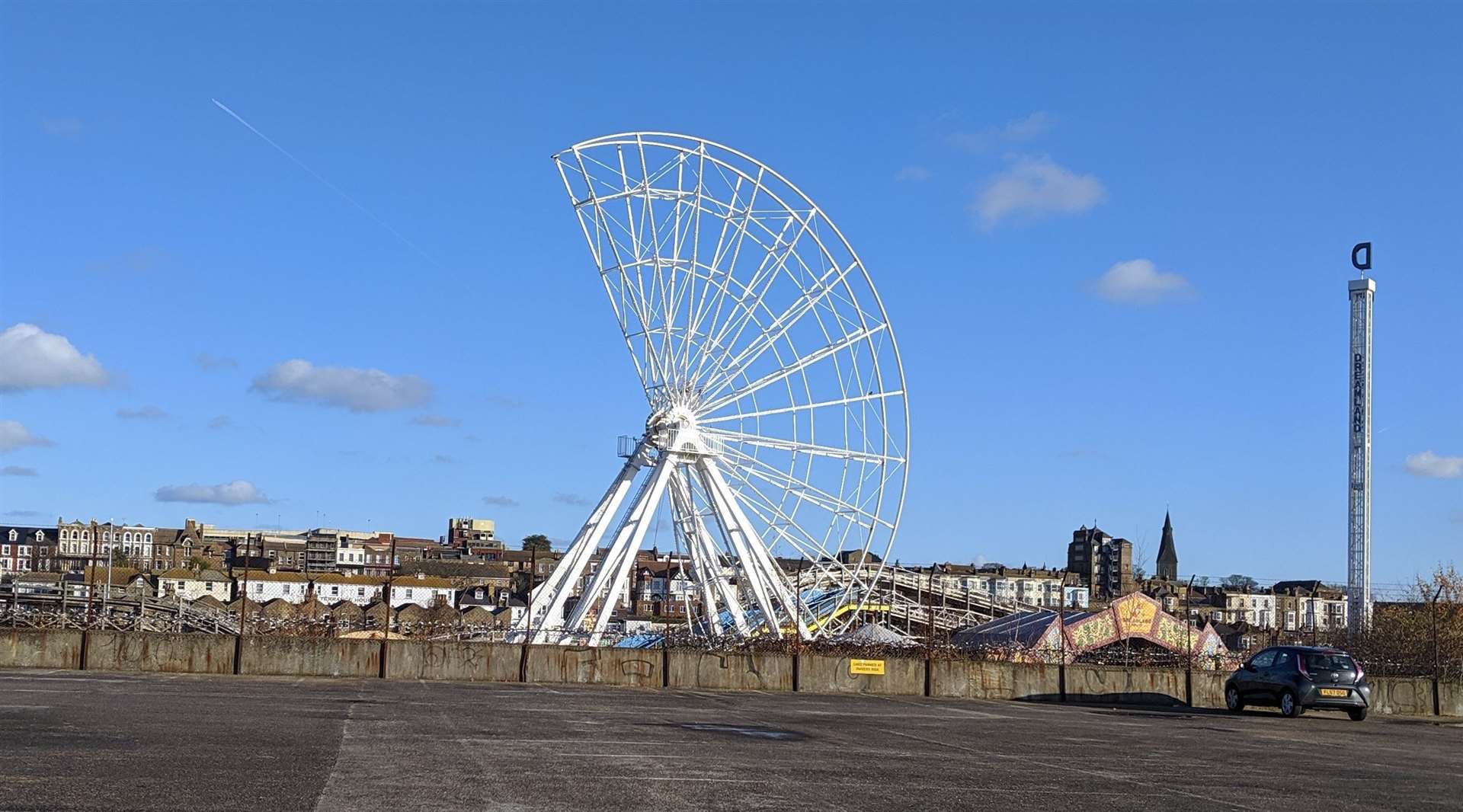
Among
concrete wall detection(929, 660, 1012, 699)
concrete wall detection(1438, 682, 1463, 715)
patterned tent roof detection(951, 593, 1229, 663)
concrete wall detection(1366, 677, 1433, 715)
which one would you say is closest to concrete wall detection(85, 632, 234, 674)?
concrete wall detection(929, 660, 1012, 699)

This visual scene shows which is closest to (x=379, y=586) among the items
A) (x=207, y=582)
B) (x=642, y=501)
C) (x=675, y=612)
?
(x=207, y=582)

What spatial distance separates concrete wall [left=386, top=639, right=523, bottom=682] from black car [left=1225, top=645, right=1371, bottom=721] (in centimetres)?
1854

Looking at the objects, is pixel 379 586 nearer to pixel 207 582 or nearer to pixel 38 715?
pixel 207 582

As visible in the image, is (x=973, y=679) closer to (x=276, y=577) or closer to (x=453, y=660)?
(x=453, y=660)

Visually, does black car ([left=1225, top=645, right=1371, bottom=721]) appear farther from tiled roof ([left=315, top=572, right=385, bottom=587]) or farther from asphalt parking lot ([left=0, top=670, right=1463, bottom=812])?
tiled roof ([left=315, top=572, right=385, bottom=587])

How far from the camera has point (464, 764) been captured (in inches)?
689

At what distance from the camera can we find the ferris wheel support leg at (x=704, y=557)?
6297cm

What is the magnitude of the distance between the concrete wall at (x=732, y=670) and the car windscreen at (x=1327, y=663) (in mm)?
13426

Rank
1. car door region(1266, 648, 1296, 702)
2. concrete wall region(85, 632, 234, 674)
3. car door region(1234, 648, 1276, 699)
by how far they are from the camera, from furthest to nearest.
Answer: concrete wall region(85, 632, 234, 674), car door region(1234, 648, 1276, 699), car door region(1266, 648, 1296, 702)

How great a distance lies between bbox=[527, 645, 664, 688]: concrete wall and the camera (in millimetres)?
40594

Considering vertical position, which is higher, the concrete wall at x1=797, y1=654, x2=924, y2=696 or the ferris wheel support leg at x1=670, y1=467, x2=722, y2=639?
the ferris wheel support leg at x1=670, y1=467, x2=722, y2=639

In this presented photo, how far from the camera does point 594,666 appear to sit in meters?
40.8

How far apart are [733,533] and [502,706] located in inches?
1446

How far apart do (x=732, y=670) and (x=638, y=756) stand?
878 inches
